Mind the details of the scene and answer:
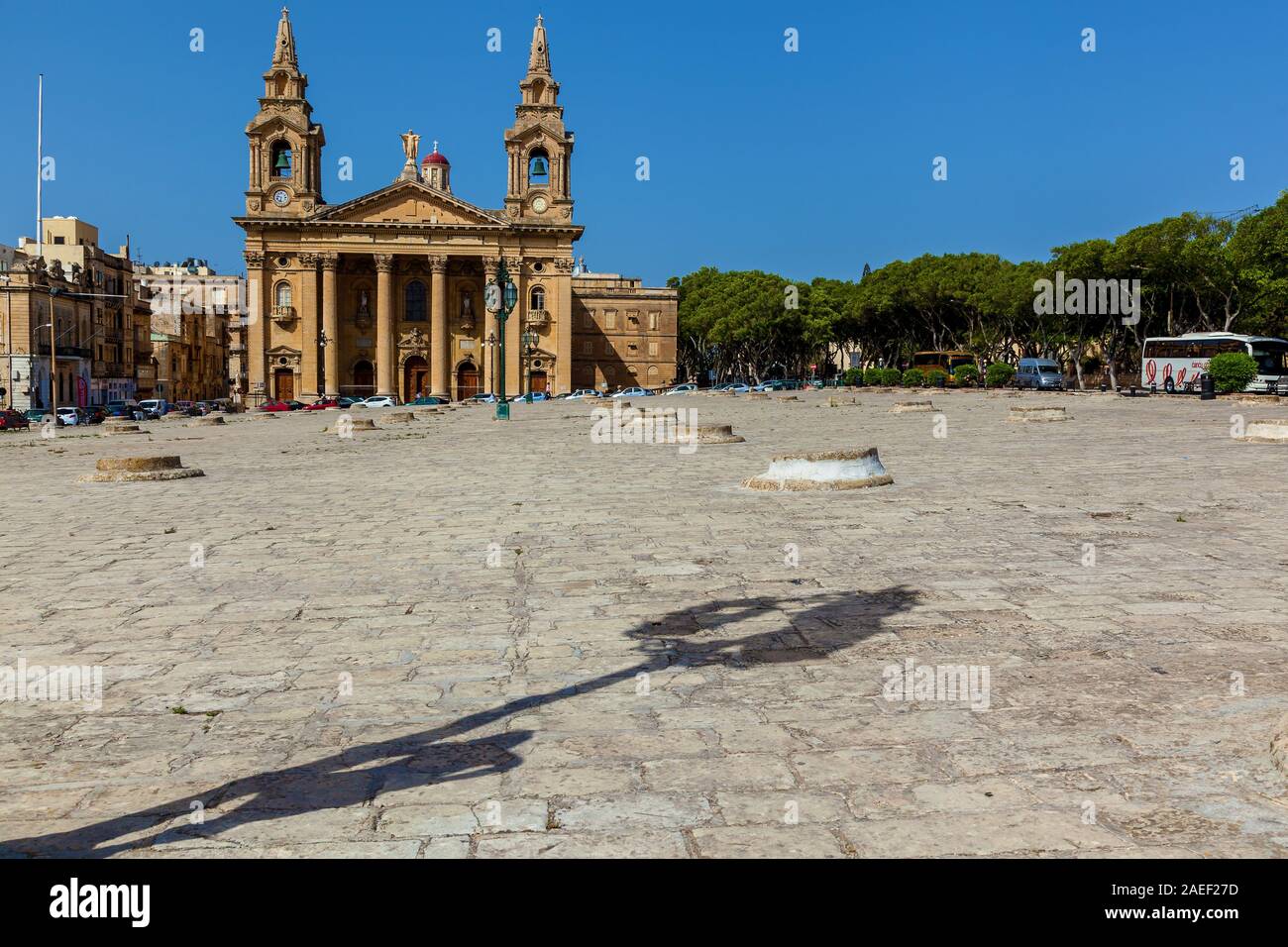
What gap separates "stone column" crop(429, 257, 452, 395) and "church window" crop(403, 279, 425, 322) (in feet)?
7.09

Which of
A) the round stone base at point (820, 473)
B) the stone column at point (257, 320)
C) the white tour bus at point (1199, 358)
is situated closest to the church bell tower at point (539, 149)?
the stone column at point (257, 320)

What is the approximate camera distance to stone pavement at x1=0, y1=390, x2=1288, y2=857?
12.1 ft

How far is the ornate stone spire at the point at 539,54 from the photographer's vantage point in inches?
3322

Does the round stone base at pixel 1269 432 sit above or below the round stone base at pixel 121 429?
below

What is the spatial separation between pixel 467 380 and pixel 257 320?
15.9 m

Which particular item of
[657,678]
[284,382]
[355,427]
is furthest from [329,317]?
[657,678]

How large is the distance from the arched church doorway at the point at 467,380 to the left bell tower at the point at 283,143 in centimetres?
1617

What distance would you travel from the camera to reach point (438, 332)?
275 ft

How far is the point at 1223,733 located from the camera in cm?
444

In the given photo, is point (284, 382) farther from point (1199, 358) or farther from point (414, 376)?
point (1199, 358)

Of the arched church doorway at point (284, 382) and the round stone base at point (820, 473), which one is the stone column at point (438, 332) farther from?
the round stone base at point (820, 473)
